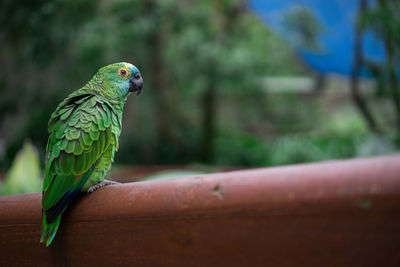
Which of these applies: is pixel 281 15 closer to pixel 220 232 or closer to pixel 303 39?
pixel 303 39

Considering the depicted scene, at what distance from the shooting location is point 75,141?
1267 mm

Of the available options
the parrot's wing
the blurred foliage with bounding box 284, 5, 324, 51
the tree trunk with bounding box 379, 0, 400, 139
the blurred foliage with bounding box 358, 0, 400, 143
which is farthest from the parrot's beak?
the blurred foliage with bounding box 284, 5, 324, 51

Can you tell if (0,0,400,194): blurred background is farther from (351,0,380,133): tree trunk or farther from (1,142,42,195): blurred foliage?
(1,142,42,195): blurred foliage

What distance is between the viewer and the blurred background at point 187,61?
4.66 m

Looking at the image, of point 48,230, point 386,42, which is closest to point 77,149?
point 48,230

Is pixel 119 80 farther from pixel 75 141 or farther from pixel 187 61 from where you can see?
pixel 187 61

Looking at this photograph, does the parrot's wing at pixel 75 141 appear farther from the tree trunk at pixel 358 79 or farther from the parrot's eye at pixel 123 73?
the tree trunk at pixel 358 79

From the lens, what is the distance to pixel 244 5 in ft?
21.5

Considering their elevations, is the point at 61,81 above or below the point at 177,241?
below

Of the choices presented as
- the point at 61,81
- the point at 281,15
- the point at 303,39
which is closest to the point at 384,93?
the point at 303,39

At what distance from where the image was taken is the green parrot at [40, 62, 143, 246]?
109cm

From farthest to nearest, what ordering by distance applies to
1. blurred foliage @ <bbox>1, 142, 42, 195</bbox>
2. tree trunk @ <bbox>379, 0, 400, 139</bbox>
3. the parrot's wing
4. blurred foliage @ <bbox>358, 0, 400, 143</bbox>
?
tree trunk @ <bbox>379, 0, 400, 139</bbox>
blurred foliage @ <bbox>358, 0, 400, 143</bbox>
blurred foliage @ <bbox>1, 142, 42, 195</bbox>
the parrot's wing

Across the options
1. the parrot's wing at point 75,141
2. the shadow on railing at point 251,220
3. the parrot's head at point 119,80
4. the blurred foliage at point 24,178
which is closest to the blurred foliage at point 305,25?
the blurred foliage at point 24,178

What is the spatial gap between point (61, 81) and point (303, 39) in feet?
12.4
